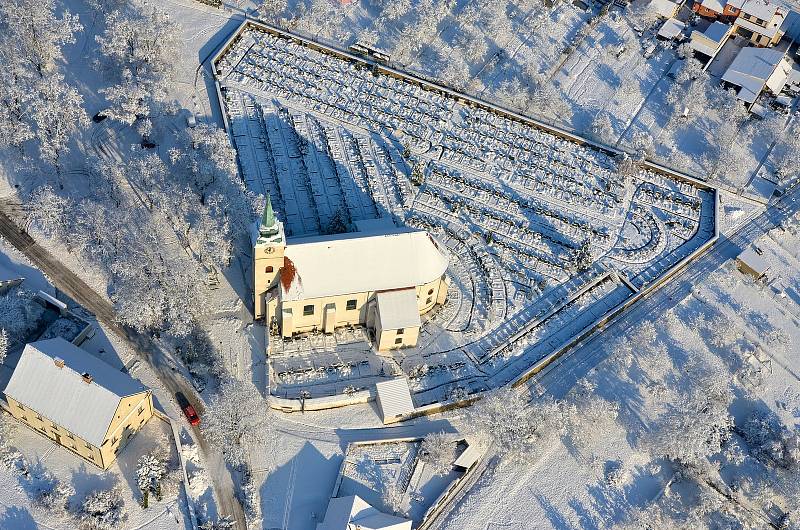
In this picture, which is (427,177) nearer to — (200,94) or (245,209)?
(245,209)

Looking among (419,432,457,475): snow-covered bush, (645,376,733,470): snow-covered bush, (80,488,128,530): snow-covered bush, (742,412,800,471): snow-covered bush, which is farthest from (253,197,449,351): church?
(742,412,800,471): snow-covered bush

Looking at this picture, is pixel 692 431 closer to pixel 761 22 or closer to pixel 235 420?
A: pixel 235 420

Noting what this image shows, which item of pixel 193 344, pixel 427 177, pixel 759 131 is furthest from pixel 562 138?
pixel 193 344

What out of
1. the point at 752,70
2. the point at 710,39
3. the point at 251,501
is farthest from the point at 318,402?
the point at 710,39

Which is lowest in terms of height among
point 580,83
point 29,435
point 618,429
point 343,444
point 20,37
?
point 618,429

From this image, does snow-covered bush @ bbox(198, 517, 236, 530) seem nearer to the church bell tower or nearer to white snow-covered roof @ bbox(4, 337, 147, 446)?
white snow-covered roof @ bbox(4, 337, 147, 446)
